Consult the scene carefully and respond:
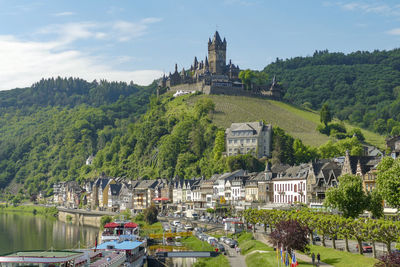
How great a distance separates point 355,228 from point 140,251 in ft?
85.6

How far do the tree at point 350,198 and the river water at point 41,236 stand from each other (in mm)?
35300

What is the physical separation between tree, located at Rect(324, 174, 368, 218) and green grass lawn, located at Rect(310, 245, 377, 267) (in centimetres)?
569

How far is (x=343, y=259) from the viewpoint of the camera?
5497cm

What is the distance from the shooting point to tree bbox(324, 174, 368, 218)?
210 feet

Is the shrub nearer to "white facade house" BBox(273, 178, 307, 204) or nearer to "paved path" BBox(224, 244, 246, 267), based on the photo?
"white facade house" BBox(273, 178, 307, 204)

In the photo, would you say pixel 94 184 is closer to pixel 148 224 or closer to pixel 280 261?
pixel 148 224

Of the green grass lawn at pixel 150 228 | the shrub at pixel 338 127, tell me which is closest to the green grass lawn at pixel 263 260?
the green grass lawn at pixel 150 228

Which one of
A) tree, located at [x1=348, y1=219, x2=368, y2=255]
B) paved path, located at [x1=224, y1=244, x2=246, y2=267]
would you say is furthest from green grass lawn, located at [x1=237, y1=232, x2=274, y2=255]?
tree, located at [x1=348, y1=219, x2=368, y2=255]

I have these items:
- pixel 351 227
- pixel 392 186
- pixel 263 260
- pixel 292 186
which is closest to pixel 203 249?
pixel 263 260

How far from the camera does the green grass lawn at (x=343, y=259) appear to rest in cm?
5184

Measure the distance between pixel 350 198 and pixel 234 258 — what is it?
15.2 meters

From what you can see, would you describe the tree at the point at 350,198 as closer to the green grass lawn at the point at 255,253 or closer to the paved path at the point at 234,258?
the green grass lawn at the point at 255,253

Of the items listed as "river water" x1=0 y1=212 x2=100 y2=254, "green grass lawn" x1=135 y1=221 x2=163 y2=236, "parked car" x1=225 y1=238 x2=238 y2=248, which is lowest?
"river water" x1=0 y1=212 x2=100 y2=254

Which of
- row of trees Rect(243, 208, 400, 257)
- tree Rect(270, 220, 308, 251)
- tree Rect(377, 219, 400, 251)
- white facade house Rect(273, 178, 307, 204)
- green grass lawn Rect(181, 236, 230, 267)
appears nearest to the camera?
tree Rect(377, 219, 400, 251)
